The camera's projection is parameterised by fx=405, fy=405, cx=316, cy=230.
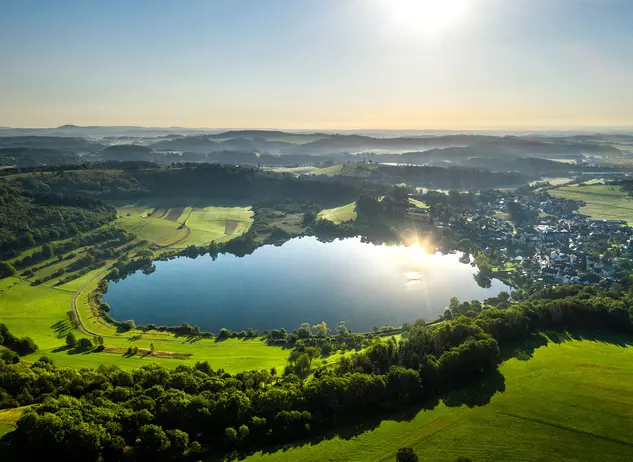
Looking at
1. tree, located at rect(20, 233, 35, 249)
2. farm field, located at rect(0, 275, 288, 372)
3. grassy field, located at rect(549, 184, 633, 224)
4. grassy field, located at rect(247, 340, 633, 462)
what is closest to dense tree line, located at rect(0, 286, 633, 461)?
grassy field, located at rect(247, 340, 633, 462)

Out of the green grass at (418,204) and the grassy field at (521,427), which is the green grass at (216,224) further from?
the grassy field at (521,427)

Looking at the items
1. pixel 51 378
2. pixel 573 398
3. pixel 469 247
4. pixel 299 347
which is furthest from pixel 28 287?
pixel 469 247

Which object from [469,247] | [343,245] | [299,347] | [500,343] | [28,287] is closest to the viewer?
[500,343]

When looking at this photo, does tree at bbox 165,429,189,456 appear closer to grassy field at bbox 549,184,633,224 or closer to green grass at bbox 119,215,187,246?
green grass at bbox 119,215,187,246

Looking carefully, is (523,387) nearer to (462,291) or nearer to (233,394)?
(233,394)

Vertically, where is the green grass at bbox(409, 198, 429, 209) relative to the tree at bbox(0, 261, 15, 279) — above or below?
above

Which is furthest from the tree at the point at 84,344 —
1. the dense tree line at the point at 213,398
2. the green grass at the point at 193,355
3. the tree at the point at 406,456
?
the tree at the point at 406,456
